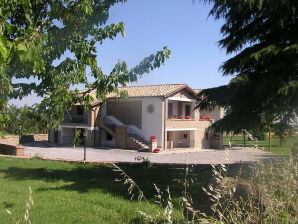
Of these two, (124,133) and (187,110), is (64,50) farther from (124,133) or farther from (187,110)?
(187,110)

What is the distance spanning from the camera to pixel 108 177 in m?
10.2

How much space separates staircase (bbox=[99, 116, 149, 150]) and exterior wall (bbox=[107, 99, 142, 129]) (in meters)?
0.82

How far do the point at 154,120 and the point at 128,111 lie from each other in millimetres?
3257

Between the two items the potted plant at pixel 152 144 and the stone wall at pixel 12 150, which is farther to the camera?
the potted plant at pixel 152 144

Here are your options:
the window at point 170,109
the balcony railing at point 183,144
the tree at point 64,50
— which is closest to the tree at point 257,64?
the tree at point 64,50

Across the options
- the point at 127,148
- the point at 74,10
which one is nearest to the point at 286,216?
the point at 74,10

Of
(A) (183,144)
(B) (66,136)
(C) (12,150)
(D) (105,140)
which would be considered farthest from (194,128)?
(C) (12,150)

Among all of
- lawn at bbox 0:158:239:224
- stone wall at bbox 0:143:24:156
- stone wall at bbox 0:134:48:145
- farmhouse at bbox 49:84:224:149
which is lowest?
lawn at bbox 0:158:239:224

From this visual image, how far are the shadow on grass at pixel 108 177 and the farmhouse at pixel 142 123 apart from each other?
1551 centimetres

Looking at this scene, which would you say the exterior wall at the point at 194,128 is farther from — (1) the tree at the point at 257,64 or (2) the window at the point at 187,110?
(1) the tree at the point at 257,64

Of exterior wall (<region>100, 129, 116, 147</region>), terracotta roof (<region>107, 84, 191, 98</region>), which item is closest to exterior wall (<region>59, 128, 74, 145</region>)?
exterior wall (<region>100, 129, 116, 147</region>)

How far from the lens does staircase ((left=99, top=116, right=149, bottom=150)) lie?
91.2ft

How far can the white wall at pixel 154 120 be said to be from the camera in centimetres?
2839

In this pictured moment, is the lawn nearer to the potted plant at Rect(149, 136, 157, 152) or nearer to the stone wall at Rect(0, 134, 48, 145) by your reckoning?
the potted plant at Rect(149, 136, 157, 152)
